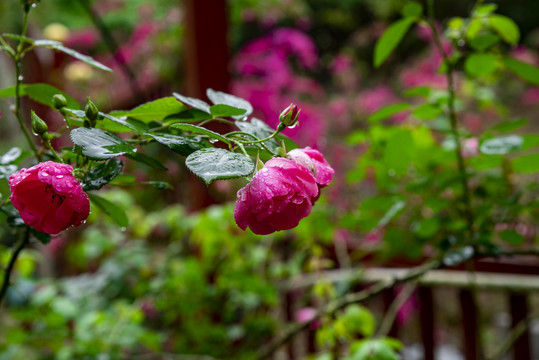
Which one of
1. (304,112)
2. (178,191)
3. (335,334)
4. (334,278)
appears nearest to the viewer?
(335,334)

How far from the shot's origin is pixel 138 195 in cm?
348

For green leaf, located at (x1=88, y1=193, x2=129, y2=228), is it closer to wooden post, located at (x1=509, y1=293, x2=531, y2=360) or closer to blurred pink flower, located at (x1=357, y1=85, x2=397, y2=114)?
wooden post, located at (x1=509, y1=293, x2=531, y2=360)

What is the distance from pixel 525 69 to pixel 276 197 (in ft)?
1.98

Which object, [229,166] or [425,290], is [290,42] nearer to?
[425,290]

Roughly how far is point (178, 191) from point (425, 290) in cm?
219

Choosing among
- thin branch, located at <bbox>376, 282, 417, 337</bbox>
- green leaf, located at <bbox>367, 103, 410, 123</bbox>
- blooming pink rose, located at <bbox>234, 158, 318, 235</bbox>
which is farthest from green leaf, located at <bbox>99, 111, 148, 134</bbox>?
thin branch, located at <bbox>376, 282, 417, 337</bbox>

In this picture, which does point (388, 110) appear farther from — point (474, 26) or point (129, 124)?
point (129, 124)

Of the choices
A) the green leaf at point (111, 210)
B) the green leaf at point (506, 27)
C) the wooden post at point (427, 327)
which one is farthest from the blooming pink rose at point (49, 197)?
the wooden post at point (427, 327)

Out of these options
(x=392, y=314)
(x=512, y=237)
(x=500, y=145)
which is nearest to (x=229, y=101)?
(x=500, y=145)

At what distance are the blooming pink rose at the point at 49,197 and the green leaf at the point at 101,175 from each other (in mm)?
17

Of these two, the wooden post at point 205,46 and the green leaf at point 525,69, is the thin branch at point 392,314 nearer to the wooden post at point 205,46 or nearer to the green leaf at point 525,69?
the green leaf at point 525,69

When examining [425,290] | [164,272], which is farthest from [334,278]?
[164,272]

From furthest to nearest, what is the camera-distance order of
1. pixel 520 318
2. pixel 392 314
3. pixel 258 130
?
pixel 392 314 → pixel 520 318 → pixel 258 130

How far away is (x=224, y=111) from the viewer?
1.55 feet
